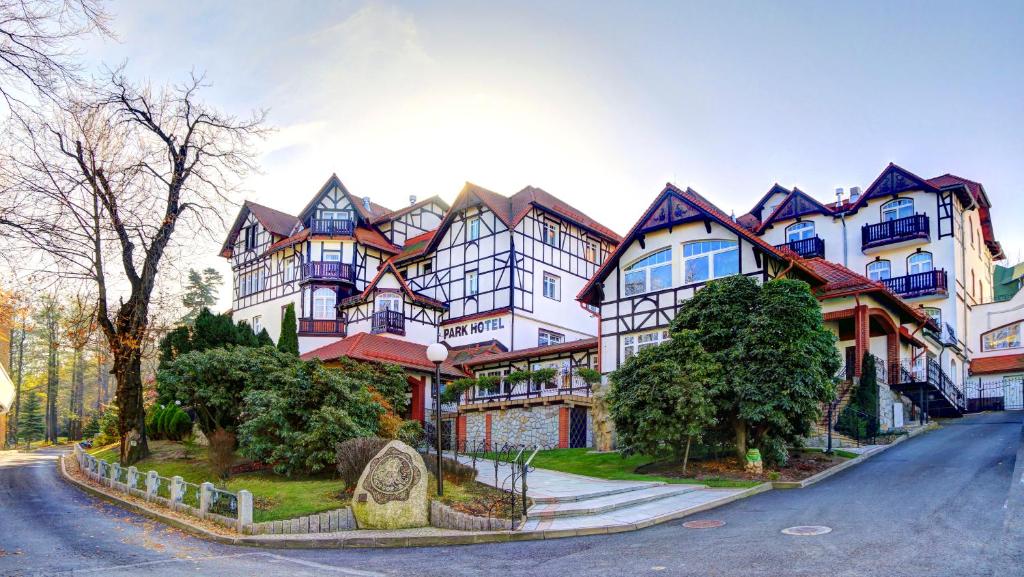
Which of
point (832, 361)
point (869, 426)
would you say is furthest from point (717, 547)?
point (869, 426)

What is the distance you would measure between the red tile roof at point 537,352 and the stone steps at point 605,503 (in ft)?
44.8

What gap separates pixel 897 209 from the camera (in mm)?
38594

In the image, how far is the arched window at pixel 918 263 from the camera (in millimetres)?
37688

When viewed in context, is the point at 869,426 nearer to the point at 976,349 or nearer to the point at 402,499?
the point at 402,499

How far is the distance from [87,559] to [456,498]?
263 inches

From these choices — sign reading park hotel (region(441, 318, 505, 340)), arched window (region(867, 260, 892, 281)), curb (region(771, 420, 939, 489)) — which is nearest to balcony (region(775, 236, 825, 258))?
Answer: arched window (region(867, 260, 892, 281))

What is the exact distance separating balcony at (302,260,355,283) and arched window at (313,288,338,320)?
85 centimetres

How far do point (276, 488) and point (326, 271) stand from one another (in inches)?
1031

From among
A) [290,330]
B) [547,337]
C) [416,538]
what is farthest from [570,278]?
[416,538]

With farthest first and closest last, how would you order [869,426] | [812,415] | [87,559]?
[869,426] < [812,415] < [87,559]

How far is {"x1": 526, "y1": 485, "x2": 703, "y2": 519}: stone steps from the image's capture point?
50.0 ft

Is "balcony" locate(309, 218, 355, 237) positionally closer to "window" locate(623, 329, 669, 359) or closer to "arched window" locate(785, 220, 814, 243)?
"window" locate(623, 329, 669, 359)

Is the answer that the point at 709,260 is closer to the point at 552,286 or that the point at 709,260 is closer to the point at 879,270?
the point at 552,286

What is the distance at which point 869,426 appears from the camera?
23703 millimetres
